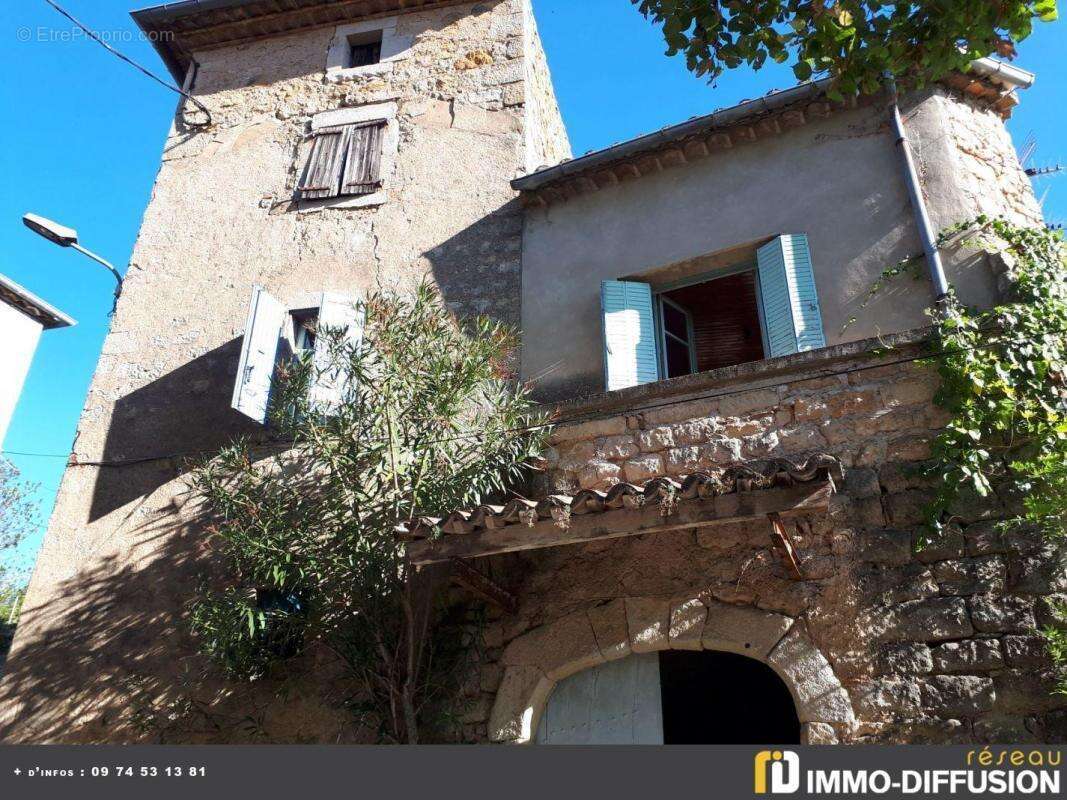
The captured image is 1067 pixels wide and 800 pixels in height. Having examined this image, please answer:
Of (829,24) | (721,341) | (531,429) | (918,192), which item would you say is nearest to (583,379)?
(531,429)

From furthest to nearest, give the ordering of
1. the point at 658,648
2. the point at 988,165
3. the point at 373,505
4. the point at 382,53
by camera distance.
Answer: the point at 382,53
the point at 988,165
the point at 373,505
the point at 658,648

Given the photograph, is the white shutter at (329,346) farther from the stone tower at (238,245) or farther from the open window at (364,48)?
the open window at (364,48)

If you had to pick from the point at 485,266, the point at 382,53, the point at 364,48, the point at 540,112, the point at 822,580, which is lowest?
the point at 822,580

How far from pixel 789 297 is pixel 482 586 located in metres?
2.86

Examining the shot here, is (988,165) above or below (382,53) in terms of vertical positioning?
below

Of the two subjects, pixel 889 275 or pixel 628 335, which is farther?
pixel 628 335

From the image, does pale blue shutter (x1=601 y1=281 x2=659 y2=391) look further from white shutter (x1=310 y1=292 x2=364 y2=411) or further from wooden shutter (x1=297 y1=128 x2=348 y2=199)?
wooden shutter (x1=297 y1=128 x2=348 y2=199)

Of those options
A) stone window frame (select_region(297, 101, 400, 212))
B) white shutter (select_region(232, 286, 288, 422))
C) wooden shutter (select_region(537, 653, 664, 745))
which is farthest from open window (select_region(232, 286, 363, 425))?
wooden shutter (select_region(537, 653, 664, 745))

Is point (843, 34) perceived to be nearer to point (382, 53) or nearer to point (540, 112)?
point (540, 112)

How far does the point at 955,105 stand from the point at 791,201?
1352 mm

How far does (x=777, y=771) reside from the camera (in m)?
4.13

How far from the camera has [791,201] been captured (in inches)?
257

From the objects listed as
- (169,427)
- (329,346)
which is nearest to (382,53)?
(329,346)

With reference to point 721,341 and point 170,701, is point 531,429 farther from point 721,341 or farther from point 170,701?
point 170,701
